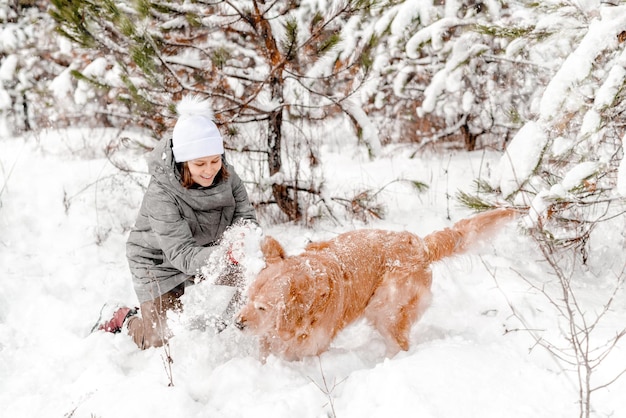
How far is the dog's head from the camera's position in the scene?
2297 millimetres

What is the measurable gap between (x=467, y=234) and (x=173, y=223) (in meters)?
1.94

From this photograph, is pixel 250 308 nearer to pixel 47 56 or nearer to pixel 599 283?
pixel 599 283

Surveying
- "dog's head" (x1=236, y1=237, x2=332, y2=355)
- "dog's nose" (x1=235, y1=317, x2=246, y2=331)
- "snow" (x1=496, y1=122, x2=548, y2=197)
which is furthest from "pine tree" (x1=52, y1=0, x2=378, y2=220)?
"dog's nose" (x1=235, y1=317, x2=246, y2=331)

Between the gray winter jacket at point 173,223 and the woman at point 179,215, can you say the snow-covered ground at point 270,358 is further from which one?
the gray winter jacket at point 173,223

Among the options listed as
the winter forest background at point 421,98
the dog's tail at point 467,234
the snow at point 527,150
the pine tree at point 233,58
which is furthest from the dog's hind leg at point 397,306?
the pine tree at point 233,58

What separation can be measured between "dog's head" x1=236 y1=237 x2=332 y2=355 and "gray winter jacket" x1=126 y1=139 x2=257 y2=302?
430 mm

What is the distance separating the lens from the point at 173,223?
2.68 m

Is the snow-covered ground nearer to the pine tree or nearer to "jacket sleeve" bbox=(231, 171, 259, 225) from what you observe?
"jacket sleeve" bbox=(231, 171, 259, 225)

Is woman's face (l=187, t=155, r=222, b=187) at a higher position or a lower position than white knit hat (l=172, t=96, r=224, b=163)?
lower

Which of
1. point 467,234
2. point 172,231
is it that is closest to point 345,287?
point 467,234

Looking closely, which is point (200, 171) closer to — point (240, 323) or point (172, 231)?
point (172, 231)

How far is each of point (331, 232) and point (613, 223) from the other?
257 centimetres

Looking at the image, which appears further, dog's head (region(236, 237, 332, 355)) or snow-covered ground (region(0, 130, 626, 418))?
dog's head (region(236, 237, 332, 355))

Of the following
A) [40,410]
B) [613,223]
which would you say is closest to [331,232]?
[613,223]
